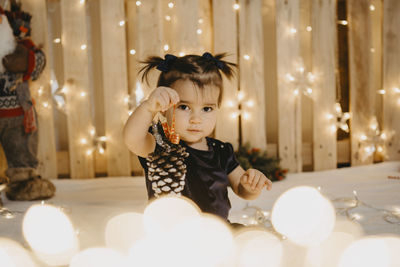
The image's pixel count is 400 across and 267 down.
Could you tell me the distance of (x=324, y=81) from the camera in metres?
2.60

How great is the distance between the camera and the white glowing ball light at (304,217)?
1.50 metres

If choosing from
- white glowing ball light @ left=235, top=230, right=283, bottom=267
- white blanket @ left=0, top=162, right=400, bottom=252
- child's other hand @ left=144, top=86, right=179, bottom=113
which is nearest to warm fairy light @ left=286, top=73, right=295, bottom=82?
white blanket @ left=0, top=162, right=400, bottom=252

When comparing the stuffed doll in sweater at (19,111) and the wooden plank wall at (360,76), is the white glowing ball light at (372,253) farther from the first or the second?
the stuffed doll in sweater at (19,111)

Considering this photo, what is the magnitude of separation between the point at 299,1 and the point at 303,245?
1.70 metres

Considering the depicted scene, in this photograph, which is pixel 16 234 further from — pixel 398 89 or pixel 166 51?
pixel 398 89

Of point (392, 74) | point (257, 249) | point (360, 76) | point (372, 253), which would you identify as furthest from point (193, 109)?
point (392, 74)

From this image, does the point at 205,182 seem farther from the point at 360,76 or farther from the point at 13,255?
the point at 360,76

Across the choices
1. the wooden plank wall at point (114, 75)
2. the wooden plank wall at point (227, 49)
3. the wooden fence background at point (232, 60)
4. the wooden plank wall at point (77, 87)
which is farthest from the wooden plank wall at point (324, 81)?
the wooden plank wall at point (77, 87)

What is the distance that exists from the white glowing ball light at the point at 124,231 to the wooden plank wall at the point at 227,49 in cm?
91

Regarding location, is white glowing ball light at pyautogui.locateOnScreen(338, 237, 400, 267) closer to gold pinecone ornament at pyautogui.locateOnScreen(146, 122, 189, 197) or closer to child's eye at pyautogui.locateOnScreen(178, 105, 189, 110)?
gold pinecone ornament at pyautogui.locateOnScreen(146, 122, 189, 197)

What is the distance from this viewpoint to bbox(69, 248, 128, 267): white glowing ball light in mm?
1237

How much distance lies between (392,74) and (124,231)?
81.8 inches

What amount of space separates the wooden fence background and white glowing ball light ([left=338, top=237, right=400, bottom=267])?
1210mm

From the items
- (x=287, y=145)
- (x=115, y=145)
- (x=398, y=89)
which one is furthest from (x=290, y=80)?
(x=115, y=145)
